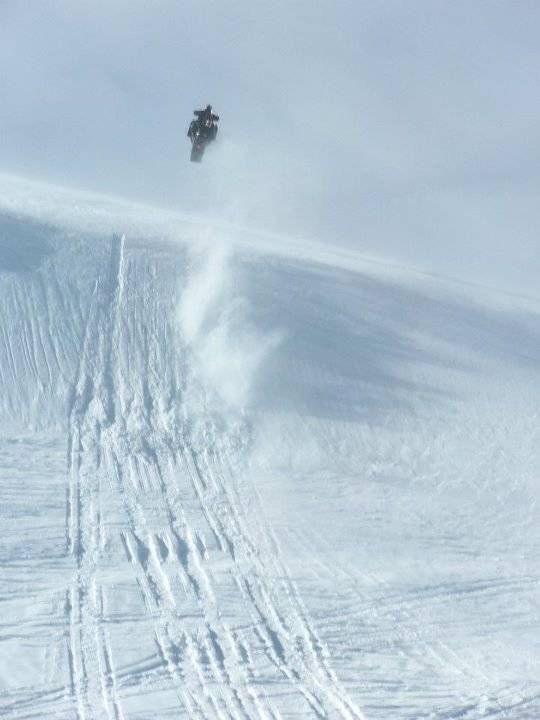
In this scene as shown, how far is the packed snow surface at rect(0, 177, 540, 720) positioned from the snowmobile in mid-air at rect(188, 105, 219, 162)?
7.34 m

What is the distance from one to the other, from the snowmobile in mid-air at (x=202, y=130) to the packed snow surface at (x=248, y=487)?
7.34 m

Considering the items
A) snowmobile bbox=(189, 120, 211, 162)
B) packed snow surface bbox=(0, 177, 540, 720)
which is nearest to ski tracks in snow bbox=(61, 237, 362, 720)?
packed snow surface bbox=(0, 177, 540, 720)

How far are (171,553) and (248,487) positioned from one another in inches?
136

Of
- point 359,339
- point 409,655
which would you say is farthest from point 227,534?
point 359,339

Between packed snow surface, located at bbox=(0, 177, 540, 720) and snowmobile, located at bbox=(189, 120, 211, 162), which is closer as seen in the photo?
packed snow surface, located at bbox=(0, 177, 540, 720)

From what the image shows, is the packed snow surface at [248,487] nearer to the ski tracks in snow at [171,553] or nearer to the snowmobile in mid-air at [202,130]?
the ski tracks in snow at [171,553]

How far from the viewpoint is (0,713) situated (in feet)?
39.8

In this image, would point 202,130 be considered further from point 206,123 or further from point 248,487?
point 248,487

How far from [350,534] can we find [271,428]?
4862mm

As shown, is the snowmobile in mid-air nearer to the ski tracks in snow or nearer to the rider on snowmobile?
the rider on snowmobile

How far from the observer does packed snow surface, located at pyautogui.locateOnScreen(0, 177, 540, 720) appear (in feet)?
45.6

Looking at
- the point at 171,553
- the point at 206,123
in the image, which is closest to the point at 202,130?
the point at 206,123

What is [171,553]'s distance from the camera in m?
17.2

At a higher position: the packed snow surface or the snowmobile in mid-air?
the snowmobile in mid-air
